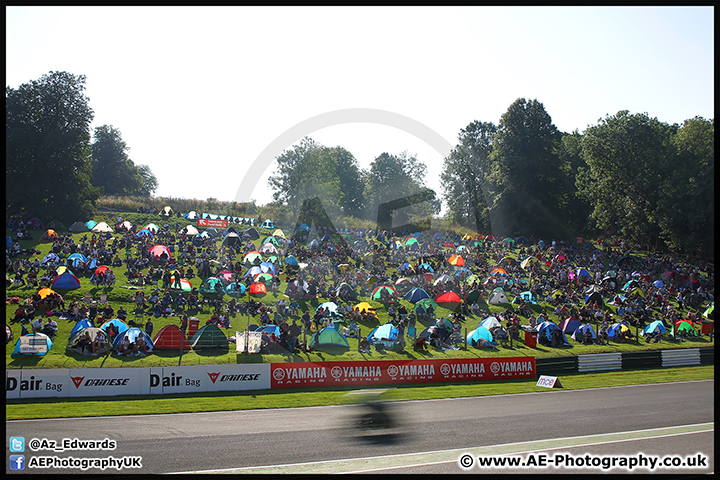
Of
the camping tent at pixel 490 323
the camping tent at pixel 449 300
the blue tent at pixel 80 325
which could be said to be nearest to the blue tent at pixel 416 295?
the camping tent at pixel 449 300

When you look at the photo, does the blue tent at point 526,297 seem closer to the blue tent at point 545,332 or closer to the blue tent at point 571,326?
the blue tent at point 571,326

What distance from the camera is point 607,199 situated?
222 feet

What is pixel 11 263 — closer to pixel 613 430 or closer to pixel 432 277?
pixel 432 277

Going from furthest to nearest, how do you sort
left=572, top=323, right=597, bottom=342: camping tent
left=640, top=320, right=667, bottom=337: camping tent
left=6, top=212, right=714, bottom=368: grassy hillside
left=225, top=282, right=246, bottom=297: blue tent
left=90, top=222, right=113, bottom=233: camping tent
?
left=90, top=222, right=113, bottom=233: camping tent
left=225, top=282, right=246, bottom=297: blue tent
left=640, top=320, right=667, bottom=337: camping tent
left=572, top=323, right=597, bottom=342: camping tent
left=6, top=212, right=714, bottom=368: grassy hillside

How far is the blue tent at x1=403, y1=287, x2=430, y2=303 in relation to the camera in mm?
38750

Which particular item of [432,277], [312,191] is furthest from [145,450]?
[312,191]

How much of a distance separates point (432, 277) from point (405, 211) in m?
44.9

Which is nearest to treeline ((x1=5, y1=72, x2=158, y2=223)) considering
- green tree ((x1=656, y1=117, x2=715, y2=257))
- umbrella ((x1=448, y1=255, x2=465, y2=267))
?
umbrella ((x1=448, y1=255, x2=465, y2=267))

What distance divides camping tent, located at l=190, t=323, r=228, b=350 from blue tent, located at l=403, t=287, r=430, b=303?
15.3 meters

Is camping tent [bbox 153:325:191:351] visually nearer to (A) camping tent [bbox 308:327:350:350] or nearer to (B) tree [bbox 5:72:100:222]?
(A) camping tent [bbox 308:327:350:350]

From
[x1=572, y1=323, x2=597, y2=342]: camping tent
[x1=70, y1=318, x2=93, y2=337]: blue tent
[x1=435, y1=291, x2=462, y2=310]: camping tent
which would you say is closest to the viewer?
[x1=70, y1=318, x2=93, y2=337]: blue tent

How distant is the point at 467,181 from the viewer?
84.2 m

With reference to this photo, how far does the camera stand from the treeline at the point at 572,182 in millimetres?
59062

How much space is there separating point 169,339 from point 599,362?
24264 millimetres
